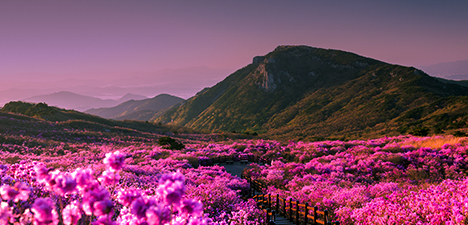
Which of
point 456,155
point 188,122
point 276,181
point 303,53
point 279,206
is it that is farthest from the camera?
point 303,53

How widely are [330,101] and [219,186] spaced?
110 meters

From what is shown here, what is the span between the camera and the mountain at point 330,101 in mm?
64312

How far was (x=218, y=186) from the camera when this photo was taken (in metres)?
10.7

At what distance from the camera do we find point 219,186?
10719 mm

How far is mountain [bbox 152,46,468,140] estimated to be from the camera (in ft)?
211

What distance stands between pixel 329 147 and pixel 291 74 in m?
138

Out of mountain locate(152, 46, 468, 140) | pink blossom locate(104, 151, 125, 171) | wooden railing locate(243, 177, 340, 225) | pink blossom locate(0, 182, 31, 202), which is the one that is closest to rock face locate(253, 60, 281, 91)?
mountain locate(152, 46, 468, 140)

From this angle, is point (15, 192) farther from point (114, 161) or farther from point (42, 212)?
point (114, 161)

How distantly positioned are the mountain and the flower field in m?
26.3

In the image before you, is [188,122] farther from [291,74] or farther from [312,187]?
[312,187]

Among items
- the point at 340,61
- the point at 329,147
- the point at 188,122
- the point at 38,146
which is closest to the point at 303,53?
the point at 340,61

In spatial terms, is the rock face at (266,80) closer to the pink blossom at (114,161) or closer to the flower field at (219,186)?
the flower field at (219,186)

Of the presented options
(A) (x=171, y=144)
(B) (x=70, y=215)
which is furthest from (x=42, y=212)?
(A) (x=171, y=144)

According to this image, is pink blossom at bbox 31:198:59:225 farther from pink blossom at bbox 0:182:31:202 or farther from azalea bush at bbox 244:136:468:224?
azalea bush at bbox 244:136:468:224
